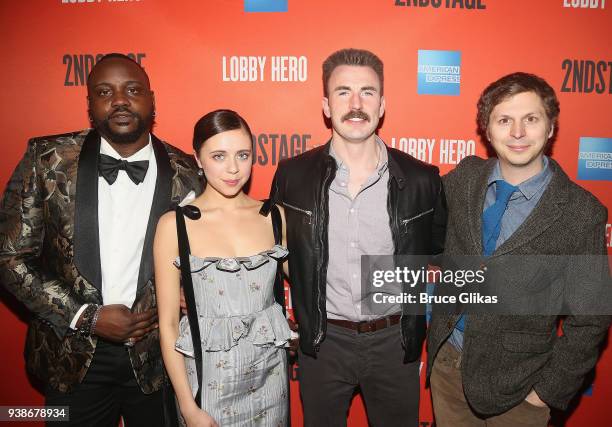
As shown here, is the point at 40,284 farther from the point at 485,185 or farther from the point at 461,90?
the point at 461,90

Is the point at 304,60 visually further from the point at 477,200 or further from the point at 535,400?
the point at 535,400

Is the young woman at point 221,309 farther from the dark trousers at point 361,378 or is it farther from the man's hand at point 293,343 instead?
the dark trousers at point 361,378

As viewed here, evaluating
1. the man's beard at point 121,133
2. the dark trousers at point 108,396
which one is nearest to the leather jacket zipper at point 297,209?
the man's beard at point 121,133

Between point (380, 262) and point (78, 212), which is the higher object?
point (78, 212)

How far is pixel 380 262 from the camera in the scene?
2.29 m

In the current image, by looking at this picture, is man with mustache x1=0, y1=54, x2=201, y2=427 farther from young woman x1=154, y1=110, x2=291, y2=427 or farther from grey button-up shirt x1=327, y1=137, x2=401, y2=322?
grey button-up shirt x1=327, y1=137, x2=401, y2=322

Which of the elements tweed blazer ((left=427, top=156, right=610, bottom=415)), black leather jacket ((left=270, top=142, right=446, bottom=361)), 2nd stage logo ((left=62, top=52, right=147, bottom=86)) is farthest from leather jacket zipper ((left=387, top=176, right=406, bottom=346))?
2nd stage logo ((left=62, top=52, right=147, bottom=86))

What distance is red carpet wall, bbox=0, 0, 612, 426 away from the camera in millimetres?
2902

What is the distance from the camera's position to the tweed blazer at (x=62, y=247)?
216 centimetres

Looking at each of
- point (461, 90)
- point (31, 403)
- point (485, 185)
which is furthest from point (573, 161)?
point (31, 403)

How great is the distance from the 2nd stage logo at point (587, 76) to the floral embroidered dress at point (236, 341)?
2509 millimetres

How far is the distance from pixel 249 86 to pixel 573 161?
7.84ft

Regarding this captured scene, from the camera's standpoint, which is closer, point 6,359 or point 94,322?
point 94,322

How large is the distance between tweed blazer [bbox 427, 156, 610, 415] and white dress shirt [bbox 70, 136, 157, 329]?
1.69m
